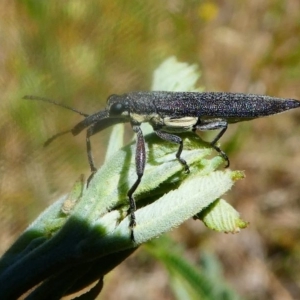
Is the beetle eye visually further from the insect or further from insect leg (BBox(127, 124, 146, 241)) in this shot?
insect leg (BBox(127, 124, 146, 241))

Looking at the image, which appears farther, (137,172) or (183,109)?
(183,109)

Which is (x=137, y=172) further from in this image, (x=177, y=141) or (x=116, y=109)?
(x=116, y=109)

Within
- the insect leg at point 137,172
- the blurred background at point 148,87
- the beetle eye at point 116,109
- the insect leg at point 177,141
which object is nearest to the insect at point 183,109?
the beetle eye at point 116,109

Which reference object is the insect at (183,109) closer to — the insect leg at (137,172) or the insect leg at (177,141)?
the insect leg at (177,141)

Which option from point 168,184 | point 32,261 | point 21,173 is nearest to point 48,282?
point 32,261

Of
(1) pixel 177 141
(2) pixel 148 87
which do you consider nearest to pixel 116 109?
(1) pixel 177 141

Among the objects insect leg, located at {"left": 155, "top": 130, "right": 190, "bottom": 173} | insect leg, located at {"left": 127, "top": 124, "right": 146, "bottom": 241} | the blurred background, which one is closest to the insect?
the blurred background
